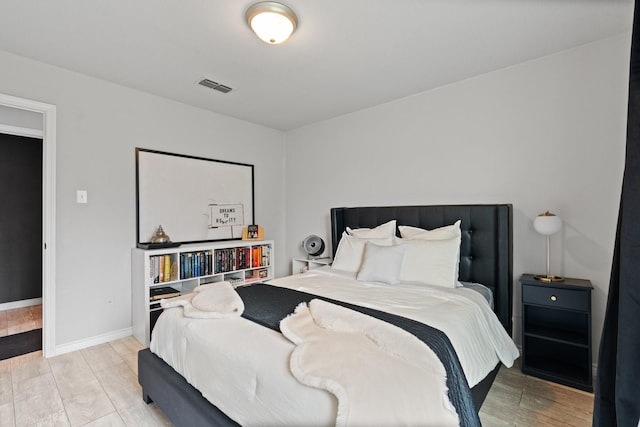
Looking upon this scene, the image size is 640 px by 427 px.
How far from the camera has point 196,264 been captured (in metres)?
3.20

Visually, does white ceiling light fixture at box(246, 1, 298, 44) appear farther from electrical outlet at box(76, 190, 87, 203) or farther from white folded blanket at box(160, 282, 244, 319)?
electrical outlet at box(76, 190, 87, 203)

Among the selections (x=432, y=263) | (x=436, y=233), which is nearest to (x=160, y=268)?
(x=432, y=263)

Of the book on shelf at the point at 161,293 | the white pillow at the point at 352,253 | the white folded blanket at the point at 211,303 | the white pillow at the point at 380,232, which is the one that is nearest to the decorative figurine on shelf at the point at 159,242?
the book on shelf at the point at 161,293

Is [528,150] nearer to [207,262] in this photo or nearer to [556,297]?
[556,297]

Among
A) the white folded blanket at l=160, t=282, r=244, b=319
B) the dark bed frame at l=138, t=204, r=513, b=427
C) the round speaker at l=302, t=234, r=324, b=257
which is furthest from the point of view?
the round speaker at l=302, t=234, r=324, b=257

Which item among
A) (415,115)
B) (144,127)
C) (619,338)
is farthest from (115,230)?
(619,338)

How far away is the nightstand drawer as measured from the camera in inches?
80.4

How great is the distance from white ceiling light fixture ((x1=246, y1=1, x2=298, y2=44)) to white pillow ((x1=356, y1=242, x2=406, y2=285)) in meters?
1.76

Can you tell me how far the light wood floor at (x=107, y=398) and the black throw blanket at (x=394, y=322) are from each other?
78 cm

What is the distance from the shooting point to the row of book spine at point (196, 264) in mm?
3104

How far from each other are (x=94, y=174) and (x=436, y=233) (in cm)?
321

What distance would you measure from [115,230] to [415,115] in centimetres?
328

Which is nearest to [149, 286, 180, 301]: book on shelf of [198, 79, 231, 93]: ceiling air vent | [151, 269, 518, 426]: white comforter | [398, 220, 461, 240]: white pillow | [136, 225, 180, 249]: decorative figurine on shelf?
[136, 225, 180, 249]: decorative figurine on shelf

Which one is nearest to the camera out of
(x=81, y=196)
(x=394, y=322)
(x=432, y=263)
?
(x=394, y=322)
